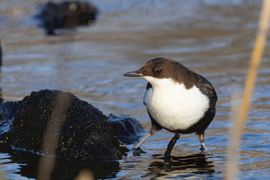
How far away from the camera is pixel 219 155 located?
6195 mm

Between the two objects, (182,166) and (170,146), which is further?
(170,146)

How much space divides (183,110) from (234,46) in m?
5.31

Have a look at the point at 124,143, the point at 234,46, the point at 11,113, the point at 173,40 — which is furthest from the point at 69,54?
the point at 124,143

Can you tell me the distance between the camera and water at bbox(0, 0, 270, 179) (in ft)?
19.9

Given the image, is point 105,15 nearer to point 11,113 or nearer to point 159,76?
point 11,113

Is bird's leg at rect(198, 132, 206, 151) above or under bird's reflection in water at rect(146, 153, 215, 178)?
above

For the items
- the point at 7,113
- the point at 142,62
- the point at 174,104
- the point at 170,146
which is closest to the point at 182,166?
the point at 170,146

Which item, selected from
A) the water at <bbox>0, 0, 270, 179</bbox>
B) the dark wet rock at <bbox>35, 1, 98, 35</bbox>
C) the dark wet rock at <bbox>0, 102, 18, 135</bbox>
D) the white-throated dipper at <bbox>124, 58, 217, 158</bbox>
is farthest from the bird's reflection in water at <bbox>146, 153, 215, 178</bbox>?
the dark wet rock at <bbox>35, 1, 98, 35</bbox>

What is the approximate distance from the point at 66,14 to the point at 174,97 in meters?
8.47

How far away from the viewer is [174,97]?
18.7ft

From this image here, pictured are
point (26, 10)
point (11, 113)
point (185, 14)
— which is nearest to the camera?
point (11, 113)

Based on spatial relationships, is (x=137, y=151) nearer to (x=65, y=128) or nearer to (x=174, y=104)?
(x=65, y=128)

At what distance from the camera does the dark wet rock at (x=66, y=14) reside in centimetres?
1356

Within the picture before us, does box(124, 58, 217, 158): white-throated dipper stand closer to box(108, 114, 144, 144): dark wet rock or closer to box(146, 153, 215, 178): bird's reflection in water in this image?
box(146, 153, 215, 178): bird's reflection in water
